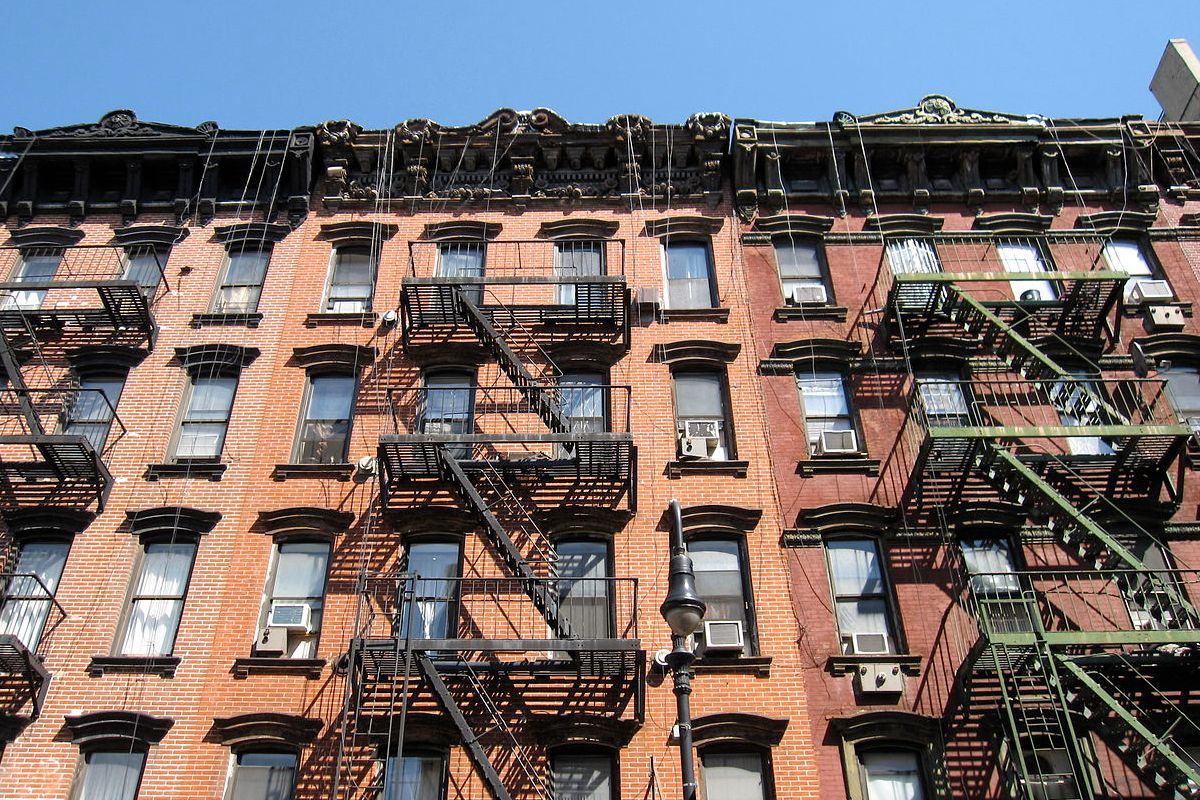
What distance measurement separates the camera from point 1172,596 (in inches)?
558

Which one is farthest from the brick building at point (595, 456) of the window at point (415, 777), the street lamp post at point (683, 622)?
the street lamp post at point (683, 622)

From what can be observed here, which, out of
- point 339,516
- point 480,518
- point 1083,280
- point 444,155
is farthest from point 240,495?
point 1083,280

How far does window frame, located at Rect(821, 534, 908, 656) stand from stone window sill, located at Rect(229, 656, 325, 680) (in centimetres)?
720

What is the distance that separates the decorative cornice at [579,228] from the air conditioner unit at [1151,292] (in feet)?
31.5

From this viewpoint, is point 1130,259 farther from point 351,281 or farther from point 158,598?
point 158,598

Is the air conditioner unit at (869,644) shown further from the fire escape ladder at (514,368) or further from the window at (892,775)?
the fire escape ladder at (514,368)

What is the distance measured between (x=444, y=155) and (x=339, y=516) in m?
8.81

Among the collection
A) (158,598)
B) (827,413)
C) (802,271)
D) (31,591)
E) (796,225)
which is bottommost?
(158,598)

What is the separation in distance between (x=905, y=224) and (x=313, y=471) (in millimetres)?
12055

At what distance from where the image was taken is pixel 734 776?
14133 millimetres

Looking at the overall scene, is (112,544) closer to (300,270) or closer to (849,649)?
(300,270)

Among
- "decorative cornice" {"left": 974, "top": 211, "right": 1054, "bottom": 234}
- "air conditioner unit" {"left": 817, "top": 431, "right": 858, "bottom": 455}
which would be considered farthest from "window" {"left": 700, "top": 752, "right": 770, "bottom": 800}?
"decorative cornice" {"left": 974, "top": 211, "right": 1054, "bottom": 234}

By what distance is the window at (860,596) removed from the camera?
50.0ft

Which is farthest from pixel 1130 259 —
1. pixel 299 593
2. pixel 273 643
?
pixel 273 643
